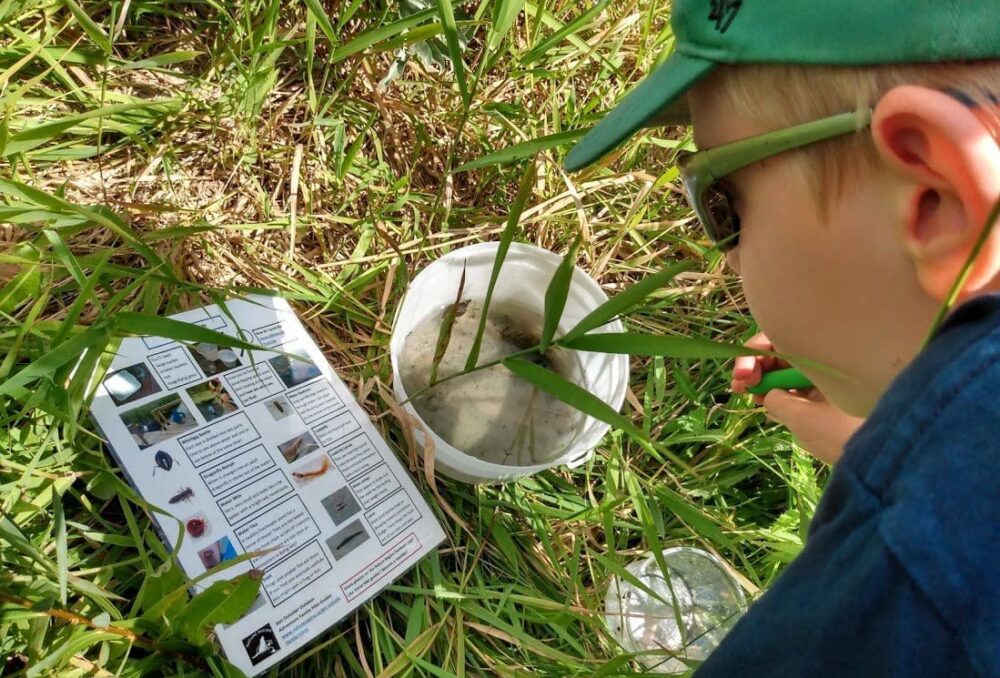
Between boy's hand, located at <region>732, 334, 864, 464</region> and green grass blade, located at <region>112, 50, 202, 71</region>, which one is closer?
boy's hand, located at <region>732, 334, 864, 464</region>

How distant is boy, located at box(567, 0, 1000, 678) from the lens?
0.40 meters

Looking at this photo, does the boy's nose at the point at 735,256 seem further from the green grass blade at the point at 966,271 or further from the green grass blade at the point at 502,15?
the green grass blade at the point at 502,15

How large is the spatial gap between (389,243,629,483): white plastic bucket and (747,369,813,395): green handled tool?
0.65 ft

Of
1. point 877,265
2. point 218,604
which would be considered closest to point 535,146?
point 877,265

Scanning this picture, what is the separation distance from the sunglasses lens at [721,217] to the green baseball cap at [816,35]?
0.09 metres

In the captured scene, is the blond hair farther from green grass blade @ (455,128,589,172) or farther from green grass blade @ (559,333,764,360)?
green grass blade @ (455,128,589,172)

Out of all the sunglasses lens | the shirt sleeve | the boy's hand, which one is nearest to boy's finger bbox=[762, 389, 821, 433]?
the boy's hand

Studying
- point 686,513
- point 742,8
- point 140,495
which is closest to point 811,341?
point 742,8

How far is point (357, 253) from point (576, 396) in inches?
20.2

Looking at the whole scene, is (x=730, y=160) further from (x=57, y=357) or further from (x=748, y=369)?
Result: (x=57, y=357)

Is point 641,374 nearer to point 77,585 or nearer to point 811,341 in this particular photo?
point 811,341

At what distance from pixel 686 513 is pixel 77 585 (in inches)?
29.3

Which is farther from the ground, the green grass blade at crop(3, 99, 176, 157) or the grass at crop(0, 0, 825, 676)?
the green grass blade at crop(3, 99, 176, 157)

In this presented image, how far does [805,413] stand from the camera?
96 centimetres
